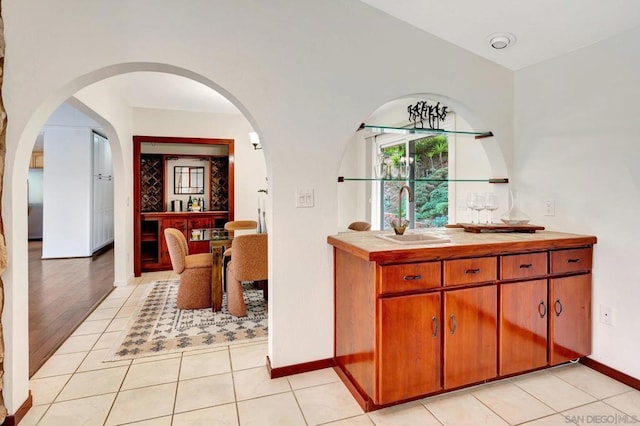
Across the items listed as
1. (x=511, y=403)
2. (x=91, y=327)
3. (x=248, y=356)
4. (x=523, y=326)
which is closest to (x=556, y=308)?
(x=523, y=326)

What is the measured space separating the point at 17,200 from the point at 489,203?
3.05 m

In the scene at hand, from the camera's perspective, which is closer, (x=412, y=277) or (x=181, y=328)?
(x=412, y=277)

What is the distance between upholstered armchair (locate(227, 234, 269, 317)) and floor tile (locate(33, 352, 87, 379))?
50.5 inches

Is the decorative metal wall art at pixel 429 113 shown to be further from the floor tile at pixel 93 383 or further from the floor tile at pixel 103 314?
the floor tile at pixel 103 314

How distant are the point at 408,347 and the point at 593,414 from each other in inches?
42.7

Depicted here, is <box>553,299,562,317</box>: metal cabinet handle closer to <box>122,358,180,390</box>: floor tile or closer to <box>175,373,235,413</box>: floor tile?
<box>175,373,235,413</box>: floor tile

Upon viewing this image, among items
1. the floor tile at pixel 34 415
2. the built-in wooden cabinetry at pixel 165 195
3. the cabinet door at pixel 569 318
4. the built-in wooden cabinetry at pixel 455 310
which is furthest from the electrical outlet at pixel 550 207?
the built-in wooden cabinetry at pixel 165 195

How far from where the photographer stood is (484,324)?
2.11 m

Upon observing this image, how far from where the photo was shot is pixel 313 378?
2.33m

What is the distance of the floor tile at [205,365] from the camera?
2387 mm

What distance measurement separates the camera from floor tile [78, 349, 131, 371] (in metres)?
2.46

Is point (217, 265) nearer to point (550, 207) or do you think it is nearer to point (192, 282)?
point (192, 282)

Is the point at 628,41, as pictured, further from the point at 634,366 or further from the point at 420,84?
the point at 634,366

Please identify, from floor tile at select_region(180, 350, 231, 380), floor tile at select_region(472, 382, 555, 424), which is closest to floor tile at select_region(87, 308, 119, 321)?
floor tile at select_region(180, 350, 231, 380)
